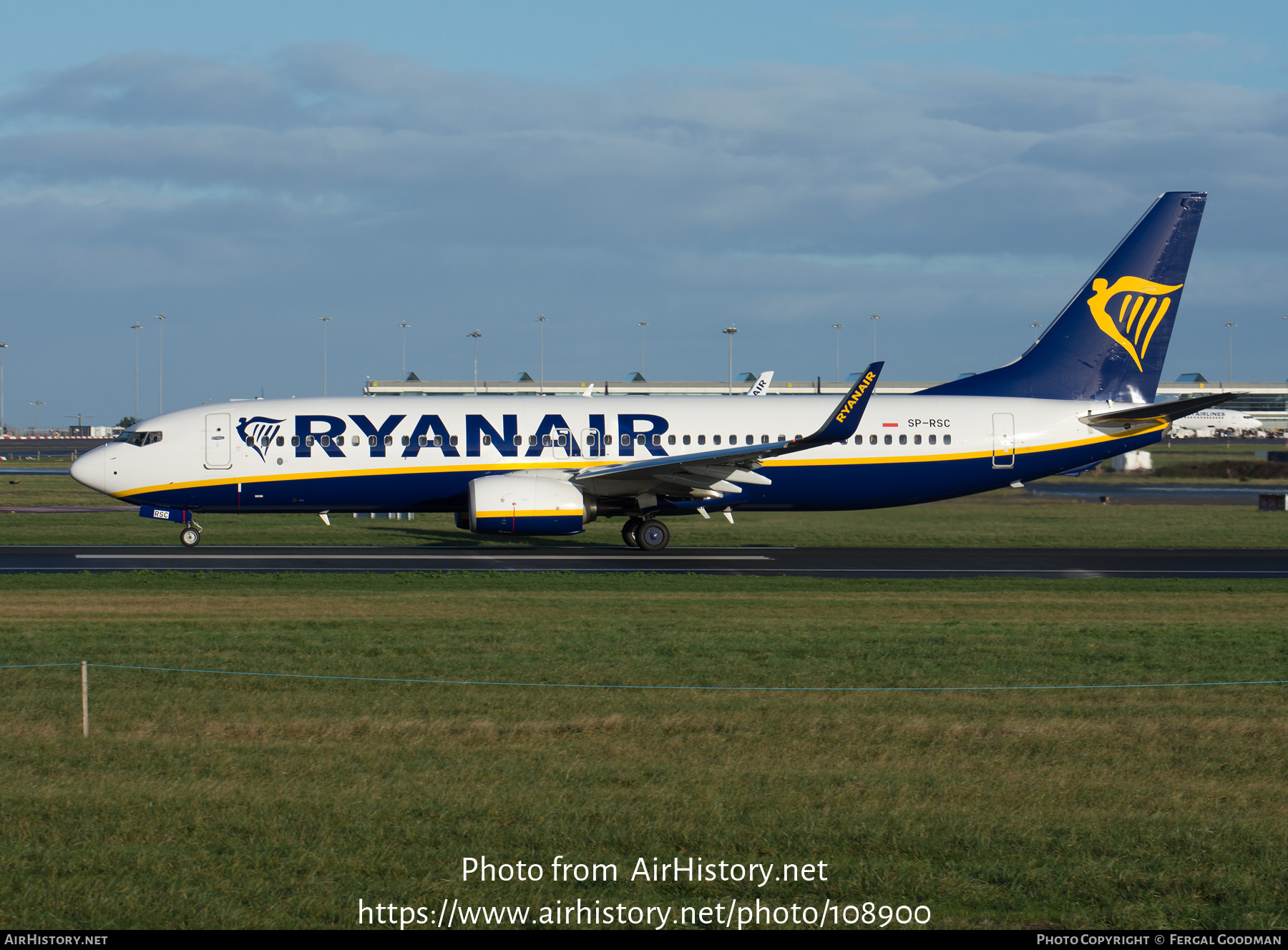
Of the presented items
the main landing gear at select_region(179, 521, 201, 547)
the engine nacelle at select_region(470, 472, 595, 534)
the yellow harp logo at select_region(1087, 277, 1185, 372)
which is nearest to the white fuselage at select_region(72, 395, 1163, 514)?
the main landing gear at select_region(179, 521, 201, 547)

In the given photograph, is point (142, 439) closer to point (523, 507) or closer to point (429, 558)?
→ point (429, 558)

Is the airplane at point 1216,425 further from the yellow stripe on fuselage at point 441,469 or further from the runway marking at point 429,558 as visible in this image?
the runway marking at point 429,558

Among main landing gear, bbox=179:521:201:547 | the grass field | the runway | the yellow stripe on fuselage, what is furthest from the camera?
main landing gear, bbox=179:521:201:547

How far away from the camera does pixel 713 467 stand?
31875mm

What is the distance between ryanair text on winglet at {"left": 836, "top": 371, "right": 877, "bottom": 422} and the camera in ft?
98.9

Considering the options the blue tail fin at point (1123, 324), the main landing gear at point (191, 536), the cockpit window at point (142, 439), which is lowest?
the main landing gear at point (191, 536)

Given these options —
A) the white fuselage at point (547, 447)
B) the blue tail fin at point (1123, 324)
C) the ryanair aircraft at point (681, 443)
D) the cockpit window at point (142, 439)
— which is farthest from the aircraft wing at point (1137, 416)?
the cockpit window at point (142, 439)

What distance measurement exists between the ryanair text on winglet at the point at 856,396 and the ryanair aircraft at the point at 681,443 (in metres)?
0.06

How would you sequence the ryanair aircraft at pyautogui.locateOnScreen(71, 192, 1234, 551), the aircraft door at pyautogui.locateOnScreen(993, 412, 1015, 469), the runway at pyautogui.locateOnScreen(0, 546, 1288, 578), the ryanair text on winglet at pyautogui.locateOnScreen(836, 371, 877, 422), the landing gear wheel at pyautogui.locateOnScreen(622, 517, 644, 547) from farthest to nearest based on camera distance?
the aircraft door at pyautogui.locateOnScreen(993, 412, 1015, 469), the landing gear wheel at pyautogui.locateOnScreen(622, 517, 644, 547), the ryanair aircraft at pyautogui.locateOnScreen(71, 192, 1234, 551), the ryanair text on winglet at pyautogui.locateOnScreen(836, 371, 877, 422), the runway at pyautogui.locateOnScreen(0, 546, 1288, 578)

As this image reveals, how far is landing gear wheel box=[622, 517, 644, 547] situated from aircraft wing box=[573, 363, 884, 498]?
3.83 feet

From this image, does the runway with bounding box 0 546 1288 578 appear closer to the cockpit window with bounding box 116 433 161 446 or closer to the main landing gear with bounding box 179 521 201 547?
the main landing gear with bounding box 179 521 201 547

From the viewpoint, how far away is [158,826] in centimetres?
889

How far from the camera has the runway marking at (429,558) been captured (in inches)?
1191

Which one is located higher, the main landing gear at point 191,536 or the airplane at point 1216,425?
the airplane at point 1216,425
